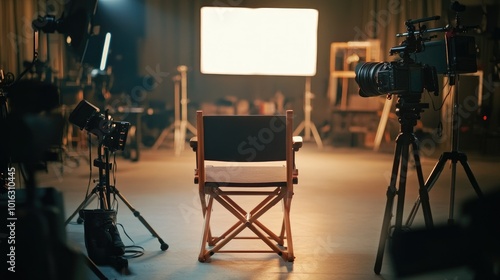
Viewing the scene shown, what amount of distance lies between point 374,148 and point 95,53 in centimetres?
512

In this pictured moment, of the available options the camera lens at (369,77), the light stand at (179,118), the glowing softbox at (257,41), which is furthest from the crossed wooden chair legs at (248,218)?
the glowing softbox at (257,41)

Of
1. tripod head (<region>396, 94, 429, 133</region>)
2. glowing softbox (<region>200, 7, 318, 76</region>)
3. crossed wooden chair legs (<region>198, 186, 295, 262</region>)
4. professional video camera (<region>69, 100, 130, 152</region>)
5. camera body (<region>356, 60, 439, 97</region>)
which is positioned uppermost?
glowing softbox (<region>200, 7, 318, 76</region>)

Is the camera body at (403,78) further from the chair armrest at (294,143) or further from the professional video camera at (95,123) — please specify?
the professional video camera at (95,123)

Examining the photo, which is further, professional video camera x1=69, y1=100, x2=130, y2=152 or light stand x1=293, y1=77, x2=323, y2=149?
light stand x1=293, y1=77, x2=323, y2=149

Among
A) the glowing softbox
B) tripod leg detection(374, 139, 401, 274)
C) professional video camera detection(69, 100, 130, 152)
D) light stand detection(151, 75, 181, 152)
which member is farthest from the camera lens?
the glowing softbox

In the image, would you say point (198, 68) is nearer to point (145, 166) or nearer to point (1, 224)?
point (145, 166)

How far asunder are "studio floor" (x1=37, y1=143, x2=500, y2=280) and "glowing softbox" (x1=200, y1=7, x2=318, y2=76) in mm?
1522

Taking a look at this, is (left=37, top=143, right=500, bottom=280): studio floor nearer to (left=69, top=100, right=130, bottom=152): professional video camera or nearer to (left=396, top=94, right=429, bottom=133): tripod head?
(left=69, top=100, right=130, bottom=152): professional video camera

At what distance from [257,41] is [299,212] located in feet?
14.5

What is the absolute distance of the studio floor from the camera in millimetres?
2830

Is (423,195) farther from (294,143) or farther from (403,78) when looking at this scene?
(294,143)

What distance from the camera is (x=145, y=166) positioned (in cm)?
630

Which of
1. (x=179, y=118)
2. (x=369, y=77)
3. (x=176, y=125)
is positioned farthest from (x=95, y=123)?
(x=179, y=118)

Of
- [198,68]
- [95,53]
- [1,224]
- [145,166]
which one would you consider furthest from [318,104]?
[1,224]
